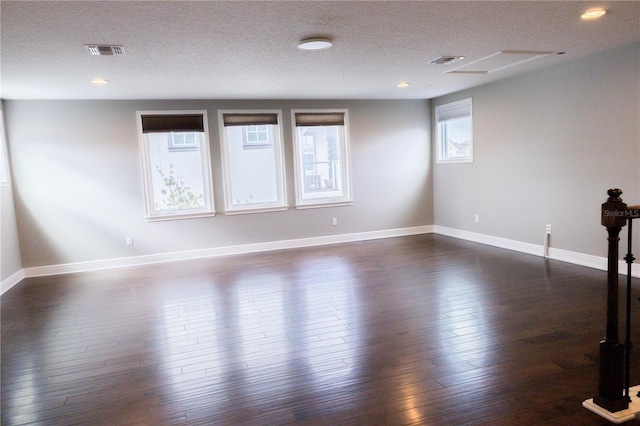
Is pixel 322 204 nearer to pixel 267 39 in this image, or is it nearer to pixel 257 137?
pixel 257 137

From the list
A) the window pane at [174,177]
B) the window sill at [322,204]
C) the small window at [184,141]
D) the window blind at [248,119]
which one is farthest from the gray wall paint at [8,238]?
the window sill at [322,204]

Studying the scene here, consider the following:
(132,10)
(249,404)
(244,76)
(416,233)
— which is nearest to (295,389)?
(249,404)

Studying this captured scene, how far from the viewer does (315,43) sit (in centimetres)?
356

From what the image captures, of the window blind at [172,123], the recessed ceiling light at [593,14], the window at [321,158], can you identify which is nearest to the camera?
the recessed ceiling light at [593,14]

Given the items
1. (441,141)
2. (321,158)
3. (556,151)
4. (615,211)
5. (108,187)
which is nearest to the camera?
(615,211)

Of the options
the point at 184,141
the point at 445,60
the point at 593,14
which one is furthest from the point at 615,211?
the point at 184,141

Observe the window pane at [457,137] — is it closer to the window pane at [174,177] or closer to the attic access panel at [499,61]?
the attic access panel at [499,61]

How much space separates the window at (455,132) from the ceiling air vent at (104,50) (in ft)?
16.2

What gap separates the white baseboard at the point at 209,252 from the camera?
5.95m

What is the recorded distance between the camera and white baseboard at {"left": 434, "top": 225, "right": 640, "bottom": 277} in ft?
15.5

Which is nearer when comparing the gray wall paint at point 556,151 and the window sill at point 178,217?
the gray wall paint at point 556,151

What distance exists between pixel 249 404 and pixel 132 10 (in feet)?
8.18

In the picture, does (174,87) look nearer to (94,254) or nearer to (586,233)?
(94,254)

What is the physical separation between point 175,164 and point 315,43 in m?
3.67
